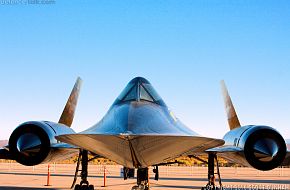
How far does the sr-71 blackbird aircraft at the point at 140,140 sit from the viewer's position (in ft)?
15.7

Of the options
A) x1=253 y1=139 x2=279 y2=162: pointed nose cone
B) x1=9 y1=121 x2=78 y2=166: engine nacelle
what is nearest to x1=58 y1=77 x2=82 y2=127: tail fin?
x1=9 y1=121 x2=78 y2=166: engine nacelle

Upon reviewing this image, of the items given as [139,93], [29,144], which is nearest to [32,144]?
[29,144]

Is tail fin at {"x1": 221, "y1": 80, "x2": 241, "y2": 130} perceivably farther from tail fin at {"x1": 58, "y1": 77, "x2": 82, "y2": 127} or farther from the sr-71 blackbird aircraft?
tail fin at {"x1": 58, "y1": 77, "x2": 82, "y2": 127}

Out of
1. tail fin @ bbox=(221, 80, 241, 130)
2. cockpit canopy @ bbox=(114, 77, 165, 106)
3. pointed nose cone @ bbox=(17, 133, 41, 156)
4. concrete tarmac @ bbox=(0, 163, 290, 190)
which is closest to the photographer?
cockpit canopy @ bbox=(114, 77, 165, 106)

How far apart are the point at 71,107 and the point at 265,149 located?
17.8 ft

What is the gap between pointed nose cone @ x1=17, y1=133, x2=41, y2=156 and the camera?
→ 769 centimetres

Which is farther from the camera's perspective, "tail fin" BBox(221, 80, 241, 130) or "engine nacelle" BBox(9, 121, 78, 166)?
"tail fin" BBox(221, 80, 241, 130)

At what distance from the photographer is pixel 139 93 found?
700cm

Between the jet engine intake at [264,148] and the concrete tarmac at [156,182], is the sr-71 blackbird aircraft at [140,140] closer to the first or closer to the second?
the jet engine intake at [264,148]

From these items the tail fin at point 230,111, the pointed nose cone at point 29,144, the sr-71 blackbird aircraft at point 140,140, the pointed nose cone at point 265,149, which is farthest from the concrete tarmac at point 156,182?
the pointed nose cone at point 265,149

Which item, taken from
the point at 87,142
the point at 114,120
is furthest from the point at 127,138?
the point at 114,120

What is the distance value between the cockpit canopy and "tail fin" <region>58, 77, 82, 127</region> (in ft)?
10.6

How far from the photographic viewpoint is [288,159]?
8.52 metres

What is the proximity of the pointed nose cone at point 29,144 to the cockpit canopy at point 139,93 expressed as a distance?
207 cm
